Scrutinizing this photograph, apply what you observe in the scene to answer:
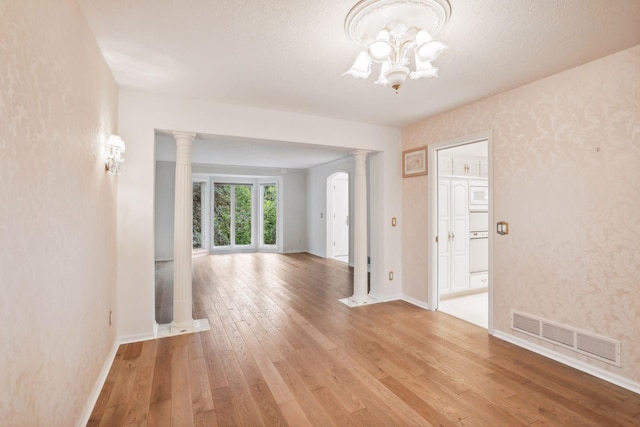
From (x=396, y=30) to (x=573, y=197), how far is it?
2025 millimetres

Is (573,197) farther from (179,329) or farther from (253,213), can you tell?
(253,213)

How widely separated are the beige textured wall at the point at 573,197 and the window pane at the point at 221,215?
7.15 meters

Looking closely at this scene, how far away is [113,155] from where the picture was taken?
2559 millimetres

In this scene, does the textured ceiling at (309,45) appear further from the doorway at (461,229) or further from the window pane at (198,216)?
the window pane at (198,216)

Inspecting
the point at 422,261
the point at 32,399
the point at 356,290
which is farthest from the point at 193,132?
the point at 422,261

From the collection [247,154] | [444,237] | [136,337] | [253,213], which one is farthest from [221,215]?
[444,237]

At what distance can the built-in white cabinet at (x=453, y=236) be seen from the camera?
4.33 m

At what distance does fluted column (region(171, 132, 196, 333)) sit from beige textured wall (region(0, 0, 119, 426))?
1.00 meters

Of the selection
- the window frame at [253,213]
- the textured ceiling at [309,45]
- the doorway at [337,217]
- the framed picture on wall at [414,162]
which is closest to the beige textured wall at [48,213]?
the textured ceiling at [309,45]

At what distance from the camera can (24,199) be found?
1195 mm

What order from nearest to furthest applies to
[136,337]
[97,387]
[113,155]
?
1. [97,387]
2. [113,155]
3. [136,337]

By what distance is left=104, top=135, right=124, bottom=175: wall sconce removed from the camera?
8.27 ft

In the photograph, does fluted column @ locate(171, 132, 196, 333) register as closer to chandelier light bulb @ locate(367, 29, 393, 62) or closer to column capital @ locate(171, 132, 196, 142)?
column capital @ locate(171, 132, 196, 142)

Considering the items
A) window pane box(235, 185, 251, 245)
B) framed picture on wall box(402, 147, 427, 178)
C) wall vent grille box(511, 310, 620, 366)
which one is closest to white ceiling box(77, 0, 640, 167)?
framed picture on wall box(402, 147, 427, 178)
